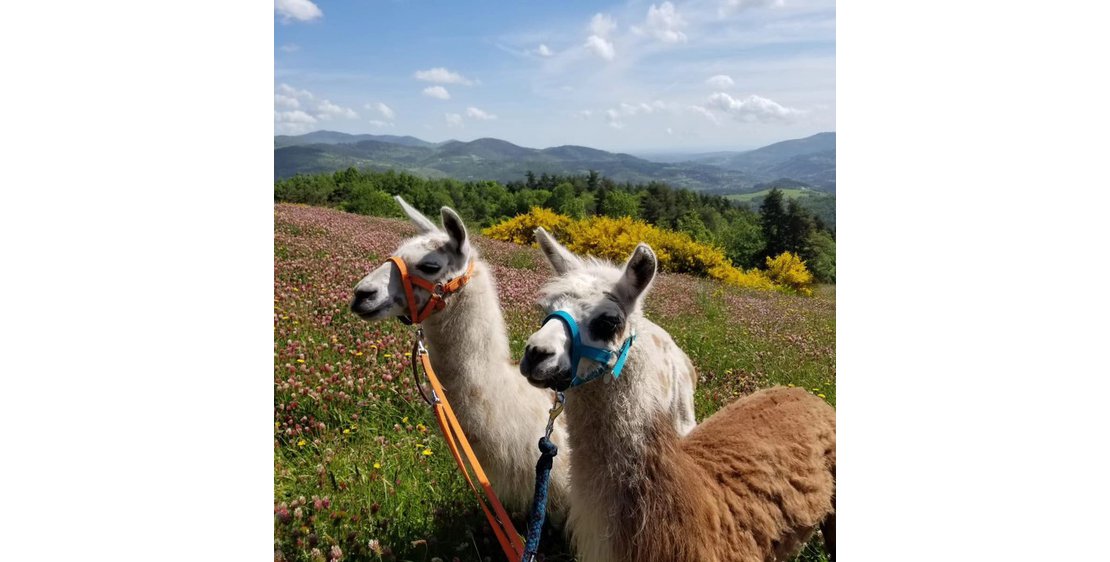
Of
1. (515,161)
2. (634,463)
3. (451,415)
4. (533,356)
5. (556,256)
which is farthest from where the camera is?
(515,161)

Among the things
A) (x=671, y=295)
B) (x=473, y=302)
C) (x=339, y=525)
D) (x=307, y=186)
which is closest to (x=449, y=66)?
(x=307, y=186)

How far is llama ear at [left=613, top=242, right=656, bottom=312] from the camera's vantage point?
2002mm

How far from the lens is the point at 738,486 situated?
7.61ft

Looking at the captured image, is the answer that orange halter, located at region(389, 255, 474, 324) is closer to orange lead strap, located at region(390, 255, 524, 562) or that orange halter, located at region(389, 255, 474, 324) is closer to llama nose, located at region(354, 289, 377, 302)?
orange lead strap, located at region(390, 255, 524, 562)

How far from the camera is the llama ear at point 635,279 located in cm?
200

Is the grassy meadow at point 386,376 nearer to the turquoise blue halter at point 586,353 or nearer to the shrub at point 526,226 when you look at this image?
the shrub at point 526,226

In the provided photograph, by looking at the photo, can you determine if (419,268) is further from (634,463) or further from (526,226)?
(634,463)

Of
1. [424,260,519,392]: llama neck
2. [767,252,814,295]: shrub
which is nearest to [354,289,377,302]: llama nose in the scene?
[424,260,519,392]: llama neck

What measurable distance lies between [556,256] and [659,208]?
988 mm

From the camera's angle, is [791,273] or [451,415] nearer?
[451,415]

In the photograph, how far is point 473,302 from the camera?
281cm

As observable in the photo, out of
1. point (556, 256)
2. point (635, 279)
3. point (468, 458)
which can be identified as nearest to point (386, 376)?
point (468, 458)

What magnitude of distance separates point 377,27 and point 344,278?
50.2 inches

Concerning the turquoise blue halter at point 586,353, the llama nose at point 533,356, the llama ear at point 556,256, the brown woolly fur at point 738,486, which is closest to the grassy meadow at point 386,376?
the brown woolly fur at point 738,486
